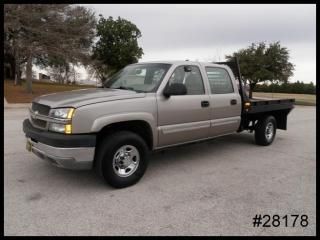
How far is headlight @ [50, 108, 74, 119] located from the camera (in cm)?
369

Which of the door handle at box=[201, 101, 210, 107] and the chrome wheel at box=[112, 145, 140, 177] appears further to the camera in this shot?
the door handle at box=[201, 101, 210, 107]

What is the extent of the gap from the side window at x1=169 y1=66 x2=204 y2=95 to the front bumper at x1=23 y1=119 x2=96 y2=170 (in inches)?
68.5

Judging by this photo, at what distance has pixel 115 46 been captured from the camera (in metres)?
37.8

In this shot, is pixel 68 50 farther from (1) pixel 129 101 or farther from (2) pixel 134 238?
(2) pixel 134 238

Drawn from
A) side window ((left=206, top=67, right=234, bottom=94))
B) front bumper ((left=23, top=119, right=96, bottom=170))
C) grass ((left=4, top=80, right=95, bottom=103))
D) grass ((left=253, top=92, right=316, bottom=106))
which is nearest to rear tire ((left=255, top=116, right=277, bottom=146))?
side window ((left=206, top=67, right=234, bottom=94))

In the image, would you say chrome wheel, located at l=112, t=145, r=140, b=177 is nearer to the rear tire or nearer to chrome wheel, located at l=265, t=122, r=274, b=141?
the rear tire

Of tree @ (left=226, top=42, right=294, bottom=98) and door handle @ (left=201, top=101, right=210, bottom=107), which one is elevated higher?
tree @ (left=226, top=42, right=294, bottom=98)

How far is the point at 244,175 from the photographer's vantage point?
15.9ft

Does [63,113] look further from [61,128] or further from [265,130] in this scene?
[265,130]

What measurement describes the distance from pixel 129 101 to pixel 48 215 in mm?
1769

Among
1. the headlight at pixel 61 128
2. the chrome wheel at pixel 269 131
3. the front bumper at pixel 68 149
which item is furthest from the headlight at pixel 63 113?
the chrome wheel at pixel 269 131

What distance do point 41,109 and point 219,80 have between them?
3297mm

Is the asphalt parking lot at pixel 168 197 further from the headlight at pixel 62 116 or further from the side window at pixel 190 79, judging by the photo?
the side window at pixel 190 79

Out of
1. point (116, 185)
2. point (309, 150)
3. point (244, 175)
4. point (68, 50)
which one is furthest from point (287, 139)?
point (68, 50)
